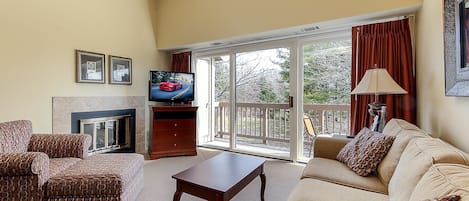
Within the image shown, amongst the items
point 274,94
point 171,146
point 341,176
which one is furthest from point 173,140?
point 341,176

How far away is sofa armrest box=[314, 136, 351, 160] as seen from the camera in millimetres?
2264

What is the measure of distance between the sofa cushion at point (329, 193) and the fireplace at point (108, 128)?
3195 mm

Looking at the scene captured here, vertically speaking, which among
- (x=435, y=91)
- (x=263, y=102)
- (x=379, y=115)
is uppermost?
(x=435, y=91)

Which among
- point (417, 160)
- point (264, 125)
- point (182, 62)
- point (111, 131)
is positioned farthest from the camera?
point (182, 62)

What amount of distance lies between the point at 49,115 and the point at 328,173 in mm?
3360

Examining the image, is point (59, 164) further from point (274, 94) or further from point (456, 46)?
point (456, 46)

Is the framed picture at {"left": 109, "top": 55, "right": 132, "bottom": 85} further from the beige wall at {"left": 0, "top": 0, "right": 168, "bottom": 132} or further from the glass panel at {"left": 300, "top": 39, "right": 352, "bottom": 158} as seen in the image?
the glass panel at {"left": 300, "top": 39, "right": 352, "bottom": 158}

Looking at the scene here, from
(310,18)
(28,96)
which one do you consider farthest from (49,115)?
(310,18)

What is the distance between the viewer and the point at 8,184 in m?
1.72

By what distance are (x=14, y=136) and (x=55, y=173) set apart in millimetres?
623

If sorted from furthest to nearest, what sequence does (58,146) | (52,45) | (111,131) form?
(111,131) < (52,45) < (58,146)

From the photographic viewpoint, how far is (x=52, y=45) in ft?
9.95

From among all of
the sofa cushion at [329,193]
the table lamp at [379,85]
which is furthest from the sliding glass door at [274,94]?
the sofa cushion at [329,193]

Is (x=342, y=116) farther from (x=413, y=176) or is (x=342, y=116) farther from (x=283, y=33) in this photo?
(x=413, y=176)
